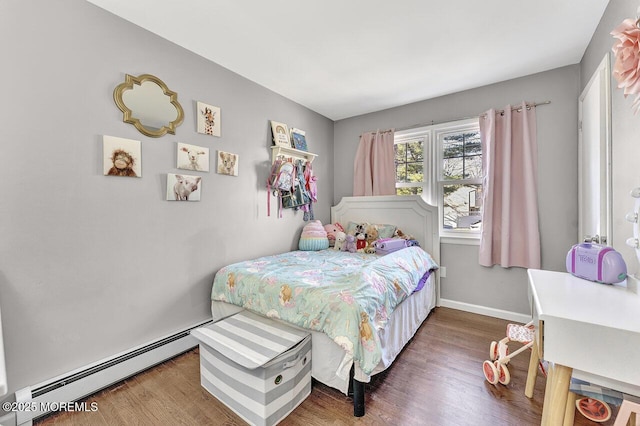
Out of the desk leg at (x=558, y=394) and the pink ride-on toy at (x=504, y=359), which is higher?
the desk leg at (x=558, y=394)

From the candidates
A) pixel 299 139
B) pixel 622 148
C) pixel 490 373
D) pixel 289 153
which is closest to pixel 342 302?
pixel 490 373

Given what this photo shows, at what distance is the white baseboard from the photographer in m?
2.54

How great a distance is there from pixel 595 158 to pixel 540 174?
70cm

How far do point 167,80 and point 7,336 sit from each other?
1.86 metres

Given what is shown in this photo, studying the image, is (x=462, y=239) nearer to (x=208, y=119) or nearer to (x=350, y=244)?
(x=350, y=244)

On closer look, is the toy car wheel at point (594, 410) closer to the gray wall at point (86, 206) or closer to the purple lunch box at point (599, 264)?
the purple lunch box at point (599, 264)

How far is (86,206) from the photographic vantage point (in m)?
1.60

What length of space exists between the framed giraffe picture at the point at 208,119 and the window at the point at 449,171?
216 centimetres

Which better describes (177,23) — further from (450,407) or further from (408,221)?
(450,407)

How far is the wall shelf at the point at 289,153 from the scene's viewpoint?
2814 mm

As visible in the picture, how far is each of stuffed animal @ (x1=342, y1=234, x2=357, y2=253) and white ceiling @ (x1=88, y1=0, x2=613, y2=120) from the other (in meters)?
1.67

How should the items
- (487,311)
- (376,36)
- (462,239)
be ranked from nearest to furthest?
(376,36)
(487,311)
(462,239)

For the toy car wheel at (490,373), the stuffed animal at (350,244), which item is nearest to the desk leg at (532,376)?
the toy car wheel at (490,373)

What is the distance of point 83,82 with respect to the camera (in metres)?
1.59
